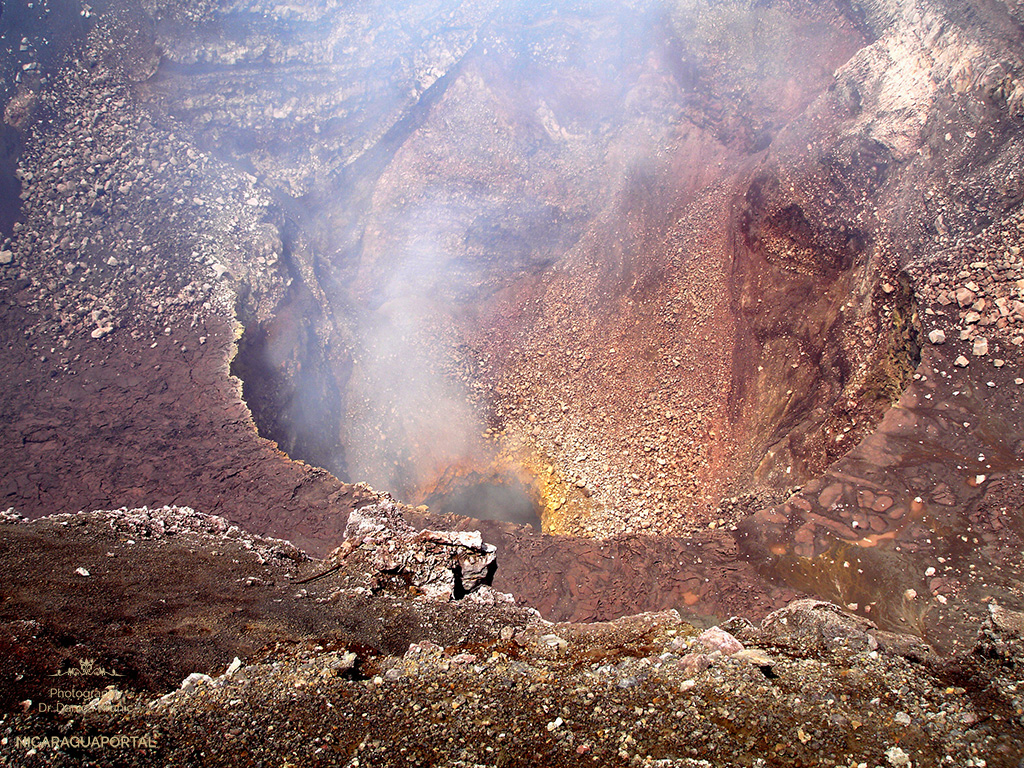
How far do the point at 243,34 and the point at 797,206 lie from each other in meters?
16.6

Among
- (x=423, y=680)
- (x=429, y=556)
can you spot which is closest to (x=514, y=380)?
(x=429, y=556)

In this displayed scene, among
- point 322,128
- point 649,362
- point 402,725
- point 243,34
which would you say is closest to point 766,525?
point 649,362

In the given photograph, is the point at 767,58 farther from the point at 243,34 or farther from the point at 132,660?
the point at 132,660

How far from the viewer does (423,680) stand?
5.79 metres

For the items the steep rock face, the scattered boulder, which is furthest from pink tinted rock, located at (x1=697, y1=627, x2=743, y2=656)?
the steep rock face

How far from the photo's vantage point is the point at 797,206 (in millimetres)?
14977

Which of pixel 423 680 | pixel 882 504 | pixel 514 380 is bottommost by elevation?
pixel 423 680

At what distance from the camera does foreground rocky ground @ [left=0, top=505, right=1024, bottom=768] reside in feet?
15.0

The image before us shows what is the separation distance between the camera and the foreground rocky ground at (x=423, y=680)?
4.59 metres

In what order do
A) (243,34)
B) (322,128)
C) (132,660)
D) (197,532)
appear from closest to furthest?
1. (132,660)
2. (197,532)
3. (243,34)
4. (322,128)

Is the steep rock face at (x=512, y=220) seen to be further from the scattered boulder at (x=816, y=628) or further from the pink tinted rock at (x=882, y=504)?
the scattered boulder at (x=816, y=628)

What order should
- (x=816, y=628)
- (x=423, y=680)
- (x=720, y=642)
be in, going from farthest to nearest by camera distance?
(x=816, y=628) → (x=720, y=642) → (x=423, y=680)

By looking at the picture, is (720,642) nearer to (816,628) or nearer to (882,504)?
(816,628)

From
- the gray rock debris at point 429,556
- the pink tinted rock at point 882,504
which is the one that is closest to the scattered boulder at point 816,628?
the pink tinted rock at point 882,504
